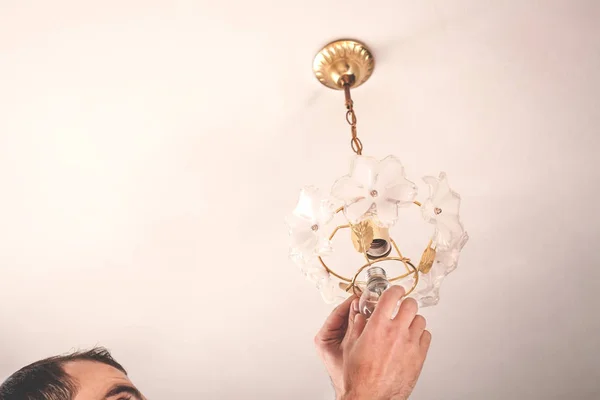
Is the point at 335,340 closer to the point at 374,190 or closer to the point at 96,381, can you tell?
the point at 374,190

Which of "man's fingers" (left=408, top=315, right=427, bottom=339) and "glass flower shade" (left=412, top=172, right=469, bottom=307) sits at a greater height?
"glass flower shade" (left=412, top=172, right=469, bottom=307)

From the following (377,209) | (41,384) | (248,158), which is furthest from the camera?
(248,158)

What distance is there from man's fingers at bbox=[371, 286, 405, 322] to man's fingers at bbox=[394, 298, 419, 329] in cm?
3

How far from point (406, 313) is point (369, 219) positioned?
0.71ft

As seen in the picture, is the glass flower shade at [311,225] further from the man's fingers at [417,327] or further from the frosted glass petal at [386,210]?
the man's fingers at [417,327]

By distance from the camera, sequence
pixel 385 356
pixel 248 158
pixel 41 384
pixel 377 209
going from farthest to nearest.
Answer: pixel 248 158 → pixel 41 384 → pixel 377 209 → pixel 385 356

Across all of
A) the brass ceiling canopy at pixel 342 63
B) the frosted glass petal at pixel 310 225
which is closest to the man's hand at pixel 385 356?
the frosted glass petal at pixel 310 225

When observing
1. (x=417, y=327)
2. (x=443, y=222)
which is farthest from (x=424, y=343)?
(x=443, y=222)

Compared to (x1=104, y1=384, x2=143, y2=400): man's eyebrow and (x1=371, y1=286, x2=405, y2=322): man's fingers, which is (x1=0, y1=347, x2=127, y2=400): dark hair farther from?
(x1=371, y1=286, x2=405, y2=322): man's fingers

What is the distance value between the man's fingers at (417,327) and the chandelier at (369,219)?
0.09 metres

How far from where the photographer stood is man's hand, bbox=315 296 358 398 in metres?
1.19

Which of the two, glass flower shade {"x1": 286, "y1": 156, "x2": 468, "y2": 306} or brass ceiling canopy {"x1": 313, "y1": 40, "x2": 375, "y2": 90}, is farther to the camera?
brass ceiling canopy {"x1": 313, "y1": 40, "x2": 375, "y2": 90}

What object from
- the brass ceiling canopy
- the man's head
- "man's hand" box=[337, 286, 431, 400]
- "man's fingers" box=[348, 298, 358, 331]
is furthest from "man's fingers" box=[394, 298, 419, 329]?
the man's head

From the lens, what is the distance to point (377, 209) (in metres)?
1.07
